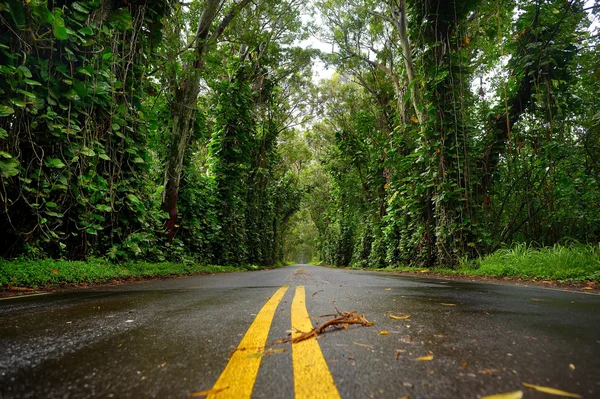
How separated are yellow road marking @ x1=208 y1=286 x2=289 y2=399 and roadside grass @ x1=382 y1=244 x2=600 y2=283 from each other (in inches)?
228

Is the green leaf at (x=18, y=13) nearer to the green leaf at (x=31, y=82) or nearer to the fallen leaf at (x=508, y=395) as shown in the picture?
the green leaf at (x=31, y=82)

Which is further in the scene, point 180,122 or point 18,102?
point 180,122

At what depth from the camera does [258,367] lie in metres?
1.39

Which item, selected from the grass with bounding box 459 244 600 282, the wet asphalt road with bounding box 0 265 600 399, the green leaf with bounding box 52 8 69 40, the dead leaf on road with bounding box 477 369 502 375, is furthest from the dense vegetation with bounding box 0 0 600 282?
the dead leaf on road with bounding box 477 369 502 375

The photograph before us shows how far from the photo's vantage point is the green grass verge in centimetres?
437

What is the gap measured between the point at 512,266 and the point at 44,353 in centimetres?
756

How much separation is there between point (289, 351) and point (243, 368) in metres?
0.29

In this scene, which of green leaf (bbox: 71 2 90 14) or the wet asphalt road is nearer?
the wet asphalt road

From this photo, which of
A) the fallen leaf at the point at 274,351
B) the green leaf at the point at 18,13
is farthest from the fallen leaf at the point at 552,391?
the green leaf at the point at 18,13

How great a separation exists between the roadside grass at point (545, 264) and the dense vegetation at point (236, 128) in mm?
475

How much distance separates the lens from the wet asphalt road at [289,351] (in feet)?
3.95

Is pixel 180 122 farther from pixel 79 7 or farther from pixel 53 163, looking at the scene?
pixel 53 163

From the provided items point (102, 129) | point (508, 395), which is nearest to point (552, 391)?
point (508, 395)

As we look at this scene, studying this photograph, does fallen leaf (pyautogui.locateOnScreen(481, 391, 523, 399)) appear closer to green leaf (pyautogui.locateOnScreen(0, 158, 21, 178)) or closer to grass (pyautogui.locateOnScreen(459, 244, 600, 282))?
grass (pyautogui.locateOnScreen(459, 244, 600, 282))
